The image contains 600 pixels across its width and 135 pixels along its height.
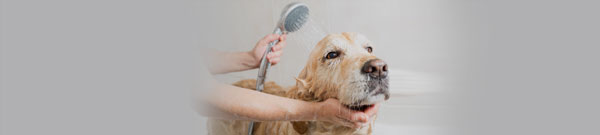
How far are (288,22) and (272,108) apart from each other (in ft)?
0.63

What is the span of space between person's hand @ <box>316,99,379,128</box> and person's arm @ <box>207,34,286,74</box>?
0.61 ft

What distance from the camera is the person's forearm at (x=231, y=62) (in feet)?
2.55

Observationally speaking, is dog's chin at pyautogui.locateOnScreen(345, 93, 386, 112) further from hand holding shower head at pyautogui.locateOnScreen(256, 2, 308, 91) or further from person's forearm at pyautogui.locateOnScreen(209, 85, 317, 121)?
hand holding shower head at pyautogui.locateOnScreen(256, 2, 308, 91)

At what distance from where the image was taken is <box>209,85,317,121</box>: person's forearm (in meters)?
0.66

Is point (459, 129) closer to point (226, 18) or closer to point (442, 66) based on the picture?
point (442, 66)

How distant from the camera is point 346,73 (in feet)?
2.29

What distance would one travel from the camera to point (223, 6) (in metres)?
0.73

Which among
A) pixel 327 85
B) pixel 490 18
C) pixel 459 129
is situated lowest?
pixel 459 129

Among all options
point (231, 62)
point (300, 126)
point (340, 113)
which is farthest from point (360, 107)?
point (231, 62)

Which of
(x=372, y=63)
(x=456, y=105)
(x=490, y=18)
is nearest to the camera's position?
(x=372, y=63)

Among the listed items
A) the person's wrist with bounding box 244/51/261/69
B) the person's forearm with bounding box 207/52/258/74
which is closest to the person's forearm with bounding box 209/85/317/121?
the person's forearm with bounding box 207/52/258/74

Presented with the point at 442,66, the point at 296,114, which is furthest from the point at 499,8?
the point at 296,114

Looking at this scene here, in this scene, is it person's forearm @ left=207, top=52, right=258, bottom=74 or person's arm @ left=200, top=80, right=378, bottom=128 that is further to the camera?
person's forearm @ left=207, top=52, right=258, bottom=74

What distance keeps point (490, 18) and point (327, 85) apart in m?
0.33
